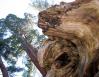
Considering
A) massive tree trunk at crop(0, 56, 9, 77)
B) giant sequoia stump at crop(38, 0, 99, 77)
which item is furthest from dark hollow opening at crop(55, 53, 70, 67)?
massive tree trunk at crop(0, 56, 9, 77)

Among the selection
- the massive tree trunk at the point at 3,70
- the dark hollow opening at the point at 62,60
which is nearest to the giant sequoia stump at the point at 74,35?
the dark hollow opening at the point at 62,60

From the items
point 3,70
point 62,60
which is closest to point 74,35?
point 62,60

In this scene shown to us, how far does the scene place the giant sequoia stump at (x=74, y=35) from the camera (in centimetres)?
326

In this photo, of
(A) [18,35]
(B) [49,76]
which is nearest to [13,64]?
(A) [18,35]

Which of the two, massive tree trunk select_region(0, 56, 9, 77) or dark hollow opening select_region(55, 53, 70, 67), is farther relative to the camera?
massive tree trunk select_region(0, 56, 9, 77)

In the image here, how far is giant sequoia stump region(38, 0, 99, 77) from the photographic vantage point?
10.7ft

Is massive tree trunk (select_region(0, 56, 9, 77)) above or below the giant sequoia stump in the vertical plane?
below

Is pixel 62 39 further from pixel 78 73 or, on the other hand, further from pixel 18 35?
pixel 18 35

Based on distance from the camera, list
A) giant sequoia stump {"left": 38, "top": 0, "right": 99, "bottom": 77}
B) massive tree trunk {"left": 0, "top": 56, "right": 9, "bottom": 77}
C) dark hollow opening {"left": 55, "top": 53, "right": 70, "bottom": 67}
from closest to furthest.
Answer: giant sequoia stump {"left": 38, "top": 0, "right": 99, "bottom": 77}, dark hollow opening {"left": 55, "top": 53, "right": 70, "bottom": 67}, massive tree trunk {"left": 0, "top": 56, "right": 9, "bottom": 77}

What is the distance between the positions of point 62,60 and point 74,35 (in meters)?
0.44

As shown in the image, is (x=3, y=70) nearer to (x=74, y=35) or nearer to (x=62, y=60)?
(x=62, y=60)

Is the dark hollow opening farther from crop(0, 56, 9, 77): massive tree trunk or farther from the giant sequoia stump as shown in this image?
crop(0, 56, 9, 77): massive tree trunk

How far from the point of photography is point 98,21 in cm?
327

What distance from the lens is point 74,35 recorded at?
3.30 metres
